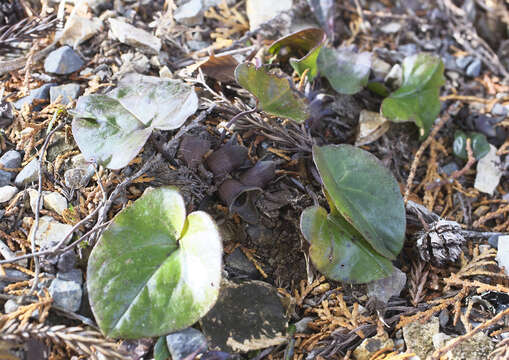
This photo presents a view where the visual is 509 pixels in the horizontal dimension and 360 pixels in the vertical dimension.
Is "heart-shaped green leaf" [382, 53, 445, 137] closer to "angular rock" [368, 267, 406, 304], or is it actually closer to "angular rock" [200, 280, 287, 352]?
"angular rock" [368, 267, 406, 304]

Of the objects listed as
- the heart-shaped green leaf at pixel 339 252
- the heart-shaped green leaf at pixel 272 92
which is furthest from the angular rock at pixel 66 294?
the heart-shaped green leaf at pixel 272 92

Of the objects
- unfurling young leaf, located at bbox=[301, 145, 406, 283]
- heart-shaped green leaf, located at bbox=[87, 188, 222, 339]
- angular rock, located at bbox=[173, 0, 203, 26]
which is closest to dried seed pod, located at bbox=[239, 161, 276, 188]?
unfurling young leaf, located at bbox=[301, 145, 406, 283]

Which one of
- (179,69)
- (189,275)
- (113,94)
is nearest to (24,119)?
(113,94)

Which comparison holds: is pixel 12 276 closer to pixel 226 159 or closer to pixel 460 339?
pixel 226 159

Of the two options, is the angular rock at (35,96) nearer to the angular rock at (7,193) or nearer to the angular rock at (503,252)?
the angular rock at (7,193)

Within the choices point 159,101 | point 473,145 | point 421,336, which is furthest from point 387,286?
point 159,101

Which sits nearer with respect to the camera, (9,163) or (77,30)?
(9,163)
